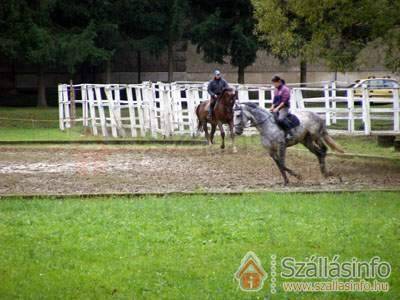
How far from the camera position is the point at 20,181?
723 inches

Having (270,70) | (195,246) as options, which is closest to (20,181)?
(195,246)

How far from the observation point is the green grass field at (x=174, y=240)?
360 inches

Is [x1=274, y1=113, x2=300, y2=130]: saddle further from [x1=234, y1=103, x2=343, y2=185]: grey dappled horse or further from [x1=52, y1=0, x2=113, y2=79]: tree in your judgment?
[x1=52, y1=0, x2=113, y2=79]: tree

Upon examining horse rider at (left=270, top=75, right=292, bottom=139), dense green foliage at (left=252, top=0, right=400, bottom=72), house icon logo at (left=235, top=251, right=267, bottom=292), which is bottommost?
house icon logo at (left=235, top=251, right=267, bottom=292)

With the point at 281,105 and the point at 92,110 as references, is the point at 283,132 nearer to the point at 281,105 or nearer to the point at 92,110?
the point at 281,105

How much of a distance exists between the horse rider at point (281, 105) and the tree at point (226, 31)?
3203 centimetres

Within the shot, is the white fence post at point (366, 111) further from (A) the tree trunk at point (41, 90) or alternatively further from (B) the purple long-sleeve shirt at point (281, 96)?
(A) the tree trunk at point (41, 90)

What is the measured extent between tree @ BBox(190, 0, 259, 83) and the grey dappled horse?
3171cm

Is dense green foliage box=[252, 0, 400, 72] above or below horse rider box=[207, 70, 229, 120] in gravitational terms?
above

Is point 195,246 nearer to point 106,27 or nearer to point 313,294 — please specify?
point 313,294

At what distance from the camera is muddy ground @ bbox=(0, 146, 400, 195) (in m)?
17.3

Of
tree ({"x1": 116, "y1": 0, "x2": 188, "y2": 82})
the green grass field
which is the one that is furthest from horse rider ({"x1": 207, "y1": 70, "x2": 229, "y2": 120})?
tree ({"x1": 116, "y1": 0, "x2": 188, "y2": 82})

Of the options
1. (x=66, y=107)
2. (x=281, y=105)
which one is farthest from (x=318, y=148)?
(x=66, y=107)

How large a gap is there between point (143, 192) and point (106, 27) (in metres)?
33.6
